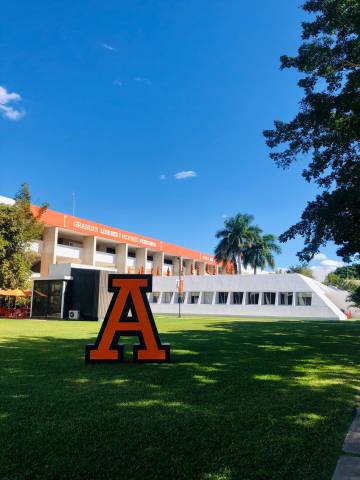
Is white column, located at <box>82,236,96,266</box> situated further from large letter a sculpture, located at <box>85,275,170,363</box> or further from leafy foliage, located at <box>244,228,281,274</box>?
large letter a sculpture, located at <box>85,275,170,363</box>

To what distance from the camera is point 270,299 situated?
150ft

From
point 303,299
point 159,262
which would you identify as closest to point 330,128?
point 303,299

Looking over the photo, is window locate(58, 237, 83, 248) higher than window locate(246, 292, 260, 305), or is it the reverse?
window locate(58, 237, 83, 248)

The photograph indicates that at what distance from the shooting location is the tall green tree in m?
29.7

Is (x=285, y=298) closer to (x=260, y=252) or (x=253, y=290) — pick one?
(x=253, y=290)

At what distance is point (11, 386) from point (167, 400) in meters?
2.53

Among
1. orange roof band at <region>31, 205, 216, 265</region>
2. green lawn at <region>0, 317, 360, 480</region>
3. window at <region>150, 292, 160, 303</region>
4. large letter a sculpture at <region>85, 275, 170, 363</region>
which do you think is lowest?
green lawn at <region>0, 317, 360, 480</region>

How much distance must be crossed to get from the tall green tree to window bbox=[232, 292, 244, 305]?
24.9 meters

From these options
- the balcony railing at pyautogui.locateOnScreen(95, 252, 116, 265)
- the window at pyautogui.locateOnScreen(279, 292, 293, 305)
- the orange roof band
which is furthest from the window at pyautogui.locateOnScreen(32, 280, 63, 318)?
the window at pyautogui.locateOnScreen(279, 292, 293, 305)

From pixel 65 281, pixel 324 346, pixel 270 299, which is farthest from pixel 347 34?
pixel 270 299

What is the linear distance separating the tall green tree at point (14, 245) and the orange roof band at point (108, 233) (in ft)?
23.8

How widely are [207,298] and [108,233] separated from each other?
15.5 metres

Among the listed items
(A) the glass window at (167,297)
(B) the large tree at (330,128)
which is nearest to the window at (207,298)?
(A) the glass window at (167,297)

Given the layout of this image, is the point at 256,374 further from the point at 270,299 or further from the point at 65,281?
the point at 270,299
